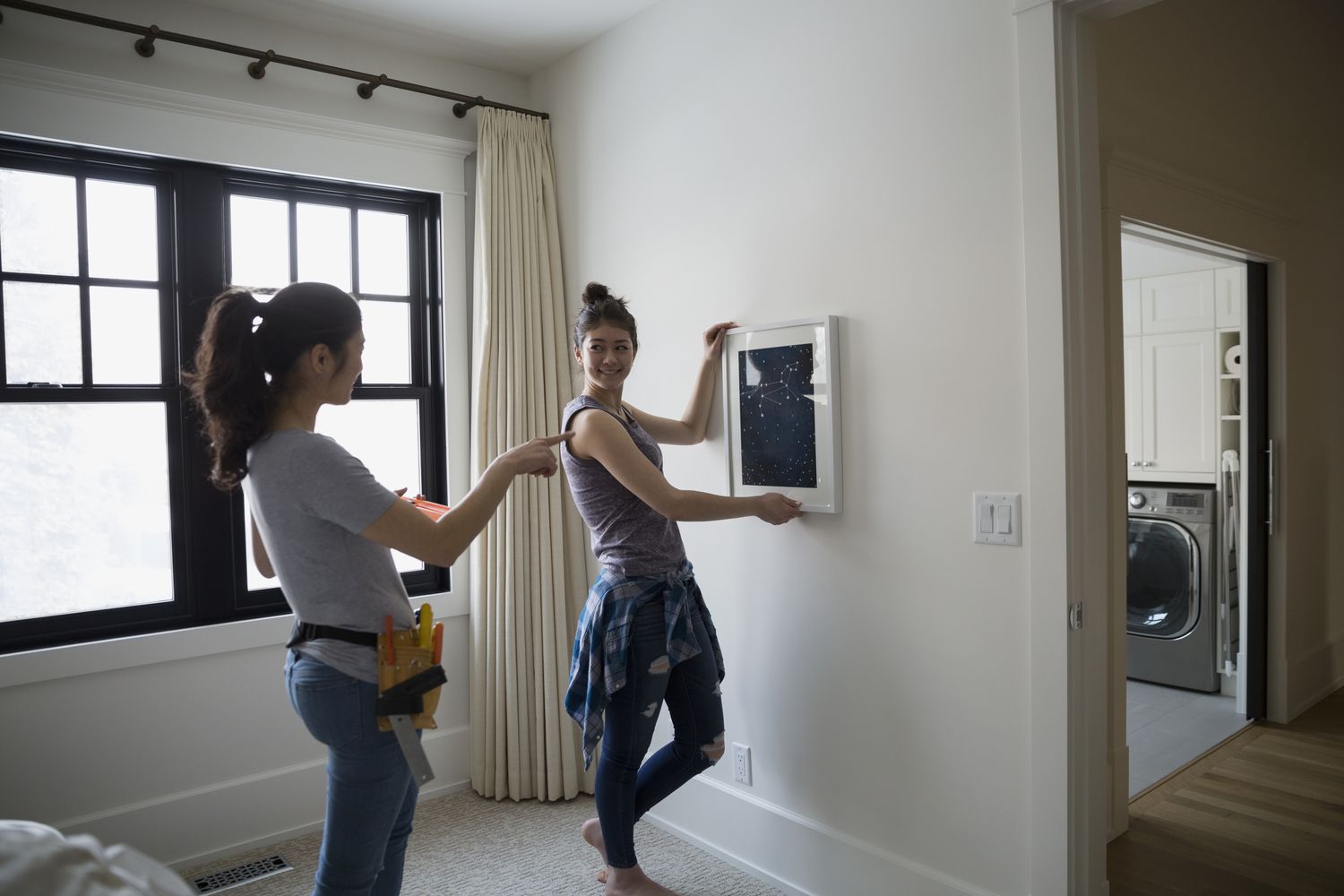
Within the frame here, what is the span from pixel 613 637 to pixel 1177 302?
352cm

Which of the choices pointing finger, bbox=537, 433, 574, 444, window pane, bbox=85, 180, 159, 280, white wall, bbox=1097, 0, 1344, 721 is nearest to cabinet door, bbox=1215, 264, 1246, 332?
white wall, bbox=1097, 0, 1344, 721

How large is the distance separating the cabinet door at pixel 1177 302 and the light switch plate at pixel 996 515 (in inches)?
114

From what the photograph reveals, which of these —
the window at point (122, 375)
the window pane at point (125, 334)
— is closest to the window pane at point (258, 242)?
the window at point (122, 375)

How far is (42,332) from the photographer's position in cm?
263

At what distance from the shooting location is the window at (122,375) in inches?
102

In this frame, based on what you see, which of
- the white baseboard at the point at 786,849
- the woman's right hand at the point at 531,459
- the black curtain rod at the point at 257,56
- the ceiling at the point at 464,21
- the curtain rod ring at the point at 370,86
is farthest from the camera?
the curtain rod ring at the point at 370,86

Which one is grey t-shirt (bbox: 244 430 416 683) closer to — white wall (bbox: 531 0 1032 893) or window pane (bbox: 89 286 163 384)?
white wall (bbox: 531 0 1032 893)

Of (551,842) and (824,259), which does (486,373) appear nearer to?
(824,259)

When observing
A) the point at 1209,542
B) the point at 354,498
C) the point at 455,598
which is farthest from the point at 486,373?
the point at 1209,542

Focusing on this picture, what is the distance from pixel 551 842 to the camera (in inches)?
111

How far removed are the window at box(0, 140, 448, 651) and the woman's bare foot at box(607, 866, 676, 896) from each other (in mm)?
1472

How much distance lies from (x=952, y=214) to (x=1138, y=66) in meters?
1.33

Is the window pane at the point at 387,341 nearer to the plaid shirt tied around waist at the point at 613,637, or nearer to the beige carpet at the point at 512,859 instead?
the plaid shirt tied around waist at the point at 613,637

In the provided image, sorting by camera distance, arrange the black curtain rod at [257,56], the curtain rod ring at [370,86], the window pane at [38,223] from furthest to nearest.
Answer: the curtain rod ring at [370,86], the window pane at [38,223], the black curtain rod at [257,56]
